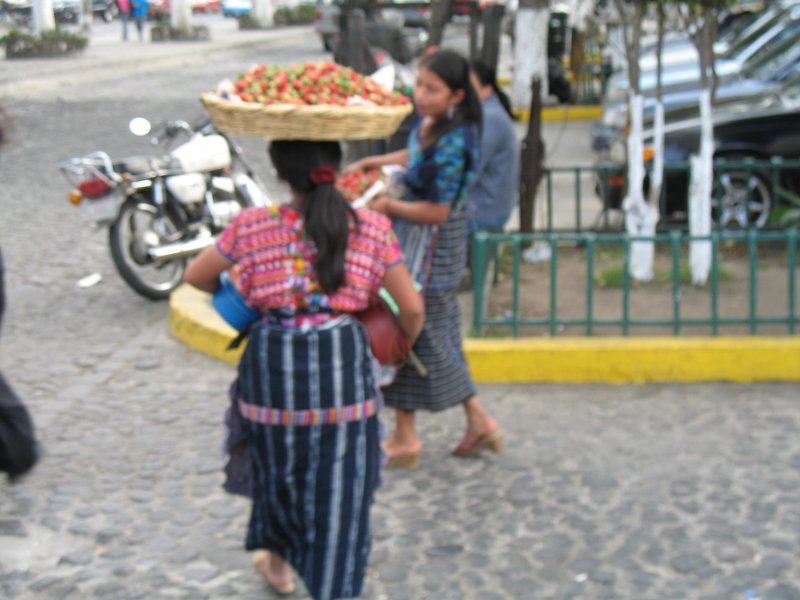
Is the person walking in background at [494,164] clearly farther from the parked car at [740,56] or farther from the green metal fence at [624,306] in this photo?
the parked car at [740,56]

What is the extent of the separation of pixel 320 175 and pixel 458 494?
1.83 metres

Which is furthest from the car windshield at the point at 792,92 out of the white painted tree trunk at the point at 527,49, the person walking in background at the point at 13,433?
the person walking in background at the point at 13,433

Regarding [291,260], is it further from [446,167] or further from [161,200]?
[161,200]

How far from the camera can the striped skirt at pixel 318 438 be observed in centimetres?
348

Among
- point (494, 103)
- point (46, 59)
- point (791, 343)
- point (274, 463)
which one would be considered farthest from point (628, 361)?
point (46, 59)

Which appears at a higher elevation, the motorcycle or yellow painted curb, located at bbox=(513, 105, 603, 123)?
yellow painted curb, located at bbox=(513, 105, 603, 123)

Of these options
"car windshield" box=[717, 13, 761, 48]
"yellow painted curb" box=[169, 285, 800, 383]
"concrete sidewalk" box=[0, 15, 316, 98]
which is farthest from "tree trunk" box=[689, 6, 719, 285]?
"concrete sidewalk" box=[0, 15, 316, 98]

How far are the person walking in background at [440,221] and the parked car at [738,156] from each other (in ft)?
11.9

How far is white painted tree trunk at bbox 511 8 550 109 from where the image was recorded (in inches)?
641

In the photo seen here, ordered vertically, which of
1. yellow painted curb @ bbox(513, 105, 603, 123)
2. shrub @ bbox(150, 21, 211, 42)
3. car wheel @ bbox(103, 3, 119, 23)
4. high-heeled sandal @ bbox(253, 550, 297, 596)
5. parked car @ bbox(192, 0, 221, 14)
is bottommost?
high-heeled sandal @ bbox(253, 550, 297, 596)

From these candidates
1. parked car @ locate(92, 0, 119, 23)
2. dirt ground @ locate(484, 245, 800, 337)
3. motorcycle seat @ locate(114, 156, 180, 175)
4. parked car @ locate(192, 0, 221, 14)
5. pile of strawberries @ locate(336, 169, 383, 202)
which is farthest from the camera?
parked car @ locate(192, 0, 221, 14)

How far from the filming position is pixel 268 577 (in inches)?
160

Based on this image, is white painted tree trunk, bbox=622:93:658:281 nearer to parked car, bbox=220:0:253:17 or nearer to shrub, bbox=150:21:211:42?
shrub, bbox=150:21:211:42

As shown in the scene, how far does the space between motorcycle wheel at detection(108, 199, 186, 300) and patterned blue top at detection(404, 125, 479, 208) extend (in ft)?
11.0
